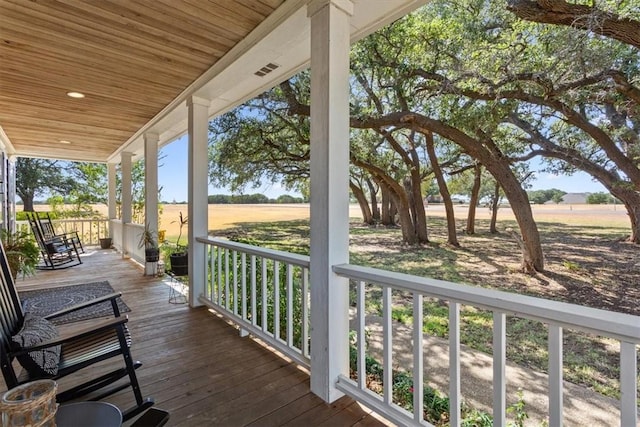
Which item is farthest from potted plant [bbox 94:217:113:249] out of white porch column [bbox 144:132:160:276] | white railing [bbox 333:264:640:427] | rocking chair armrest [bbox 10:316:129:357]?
white railing [bbox 333:264:640:427]

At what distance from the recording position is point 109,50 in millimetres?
2646

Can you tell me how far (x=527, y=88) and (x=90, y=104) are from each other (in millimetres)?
5835

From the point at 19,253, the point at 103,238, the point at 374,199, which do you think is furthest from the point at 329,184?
the point at 374,199

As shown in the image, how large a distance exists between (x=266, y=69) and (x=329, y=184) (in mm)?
1695

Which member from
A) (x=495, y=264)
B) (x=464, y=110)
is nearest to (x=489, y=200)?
(x=495, y=264)

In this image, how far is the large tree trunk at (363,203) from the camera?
445 inches

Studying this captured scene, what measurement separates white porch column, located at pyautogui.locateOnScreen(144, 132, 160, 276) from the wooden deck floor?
2.10 meters

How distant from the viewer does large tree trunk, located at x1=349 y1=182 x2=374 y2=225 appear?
11300 mm

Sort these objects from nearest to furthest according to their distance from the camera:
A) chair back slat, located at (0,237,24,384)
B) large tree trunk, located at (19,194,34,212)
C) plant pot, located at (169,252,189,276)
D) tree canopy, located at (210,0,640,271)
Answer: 1. chair back slat, located at (0,237,24,384)
2. tree canopy, located at (210,0,640,271)
3. plant pot, located at (169,252,189,276)
4. large tree trunk, located at (19,194,34,212)

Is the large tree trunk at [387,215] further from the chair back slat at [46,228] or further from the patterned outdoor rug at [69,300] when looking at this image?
the chair back slat at [46,228]

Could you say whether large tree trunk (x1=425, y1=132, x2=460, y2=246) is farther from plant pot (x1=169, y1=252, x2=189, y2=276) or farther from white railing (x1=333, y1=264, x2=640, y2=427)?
white railing (x1=333, y1=264, x2=640, y2=427)

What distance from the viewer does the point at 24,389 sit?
0.80 metres

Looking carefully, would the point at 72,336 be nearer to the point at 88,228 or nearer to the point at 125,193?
the point at 125,193

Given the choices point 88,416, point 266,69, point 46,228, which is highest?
point 266,69
